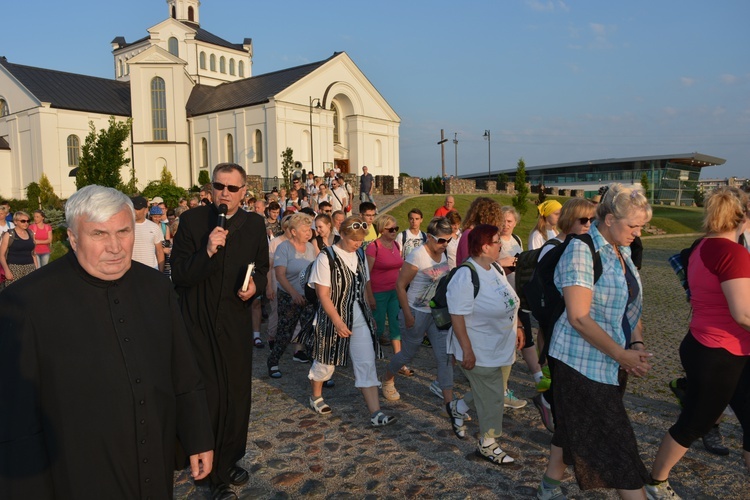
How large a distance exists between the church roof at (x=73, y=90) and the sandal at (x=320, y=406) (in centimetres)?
4969

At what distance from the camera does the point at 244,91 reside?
5106 centimetres

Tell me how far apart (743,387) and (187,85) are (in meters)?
55.7

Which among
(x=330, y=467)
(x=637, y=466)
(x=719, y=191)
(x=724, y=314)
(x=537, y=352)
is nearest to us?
(x=637, y=466)

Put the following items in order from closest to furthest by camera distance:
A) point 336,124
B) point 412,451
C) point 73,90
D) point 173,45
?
point 412,451, point 73,90, point 336,124, point 173,45

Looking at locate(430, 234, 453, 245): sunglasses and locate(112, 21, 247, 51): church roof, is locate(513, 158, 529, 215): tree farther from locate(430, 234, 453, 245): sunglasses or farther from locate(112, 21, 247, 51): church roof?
locate(112, 21, 247, 51): church roof

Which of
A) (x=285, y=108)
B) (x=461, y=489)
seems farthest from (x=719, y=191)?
(x=285, y=108)

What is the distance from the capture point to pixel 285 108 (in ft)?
153

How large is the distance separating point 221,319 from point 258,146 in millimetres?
45532

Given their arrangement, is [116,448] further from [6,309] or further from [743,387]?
[743,387]

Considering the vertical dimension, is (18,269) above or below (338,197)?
below

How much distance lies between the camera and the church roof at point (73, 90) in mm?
47625

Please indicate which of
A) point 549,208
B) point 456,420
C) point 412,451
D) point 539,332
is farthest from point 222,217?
point 549,208

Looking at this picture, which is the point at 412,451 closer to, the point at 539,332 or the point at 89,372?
the point at 539,332

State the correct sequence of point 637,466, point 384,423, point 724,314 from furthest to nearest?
point 384,423 < point 724,314 < point 637,466
